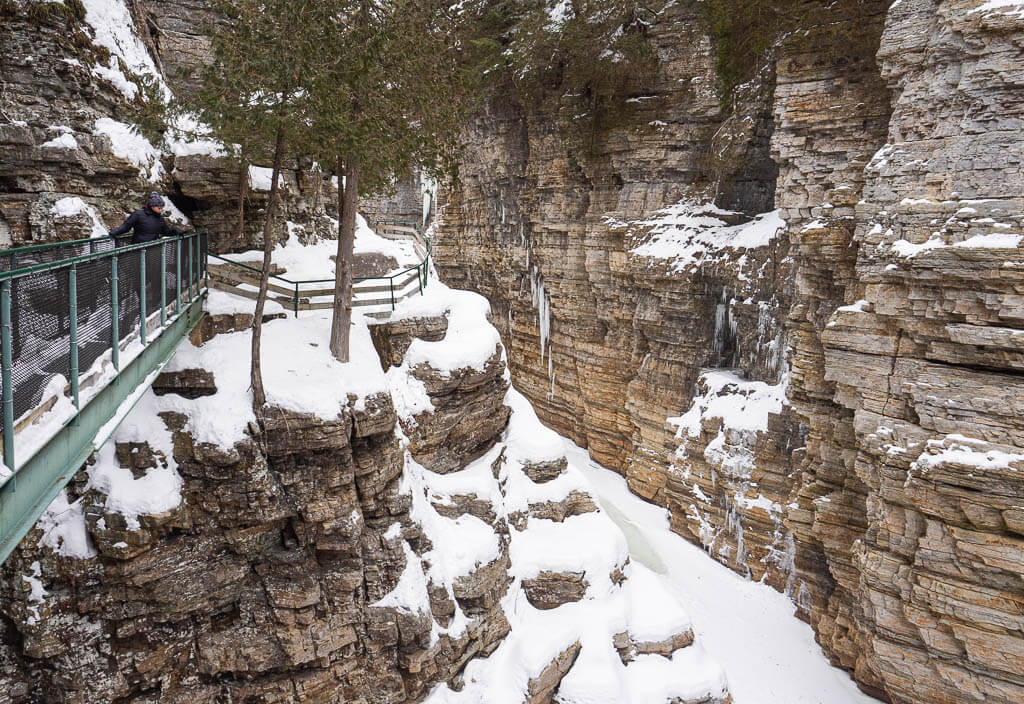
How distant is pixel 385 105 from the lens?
956 centimetres

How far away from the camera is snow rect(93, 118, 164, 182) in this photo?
10.6 meters

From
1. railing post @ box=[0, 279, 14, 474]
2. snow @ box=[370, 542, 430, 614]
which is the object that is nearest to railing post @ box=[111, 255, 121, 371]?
railing post @ box=[0, 279, 14, 474]

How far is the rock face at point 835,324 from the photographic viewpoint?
9867mm

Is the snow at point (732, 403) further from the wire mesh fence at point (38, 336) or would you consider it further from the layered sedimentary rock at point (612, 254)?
the wire mesh fence at point (38, 336)

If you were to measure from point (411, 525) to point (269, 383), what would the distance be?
352cm

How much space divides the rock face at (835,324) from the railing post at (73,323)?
12.2 m

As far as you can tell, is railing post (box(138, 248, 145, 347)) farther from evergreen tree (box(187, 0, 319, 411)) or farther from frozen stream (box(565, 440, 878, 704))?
frozen stream (box(565, 440, 878, 704))

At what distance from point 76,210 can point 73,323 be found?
625 cm

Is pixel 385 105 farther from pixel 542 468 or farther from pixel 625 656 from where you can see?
pixel 625 656

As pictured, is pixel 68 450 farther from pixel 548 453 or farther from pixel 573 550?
pixel 548 453

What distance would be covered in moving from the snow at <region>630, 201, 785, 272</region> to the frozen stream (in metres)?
8.55

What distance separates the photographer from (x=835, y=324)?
39.3 ft

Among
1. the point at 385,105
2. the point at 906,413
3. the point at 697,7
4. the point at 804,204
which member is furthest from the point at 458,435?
the point at 697,7

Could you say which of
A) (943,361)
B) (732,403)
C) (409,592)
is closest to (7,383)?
(409,592)
